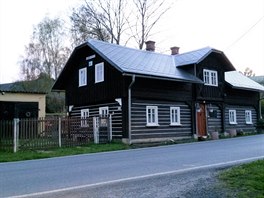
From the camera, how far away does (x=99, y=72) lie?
2514 cm

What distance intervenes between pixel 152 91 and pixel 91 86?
4568 millimetres

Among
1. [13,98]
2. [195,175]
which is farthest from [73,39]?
[195,175]

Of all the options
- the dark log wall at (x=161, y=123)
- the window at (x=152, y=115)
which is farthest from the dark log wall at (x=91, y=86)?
the window at (x=152, y=115)

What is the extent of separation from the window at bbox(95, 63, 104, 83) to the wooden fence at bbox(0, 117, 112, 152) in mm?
3118

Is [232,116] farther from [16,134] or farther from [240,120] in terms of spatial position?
[16,134]

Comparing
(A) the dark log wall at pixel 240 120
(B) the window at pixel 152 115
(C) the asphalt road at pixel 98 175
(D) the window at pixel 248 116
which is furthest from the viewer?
(D) the window at pixel 248 116

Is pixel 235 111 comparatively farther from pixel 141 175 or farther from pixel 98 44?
pixel 141 175

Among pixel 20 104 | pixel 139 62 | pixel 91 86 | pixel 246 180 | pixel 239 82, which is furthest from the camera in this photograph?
pixel 239 82

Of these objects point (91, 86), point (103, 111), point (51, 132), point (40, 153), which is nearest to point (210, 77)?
point (103, 111)

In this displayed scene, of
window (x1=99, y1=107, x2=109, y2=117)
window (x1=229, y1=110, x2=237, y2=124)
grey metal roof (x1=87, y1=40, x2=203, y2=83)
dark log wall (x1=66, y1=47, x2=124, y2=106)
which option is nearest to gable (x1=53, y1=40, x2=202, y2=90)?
grey metal roof (x1=87, y1=40, x2=203, y2=83)

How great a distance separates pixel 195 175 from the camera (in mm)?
9211

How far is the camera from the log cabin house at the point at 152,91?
2283cm

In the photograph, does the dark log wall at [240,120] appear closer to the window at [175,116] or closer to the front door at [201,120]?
the front door at [201,120]

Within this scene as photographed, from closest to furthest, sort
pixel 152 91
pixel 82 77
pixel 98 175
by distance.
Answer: pixel 98 175
pixel 152 91
pixel 82 77
